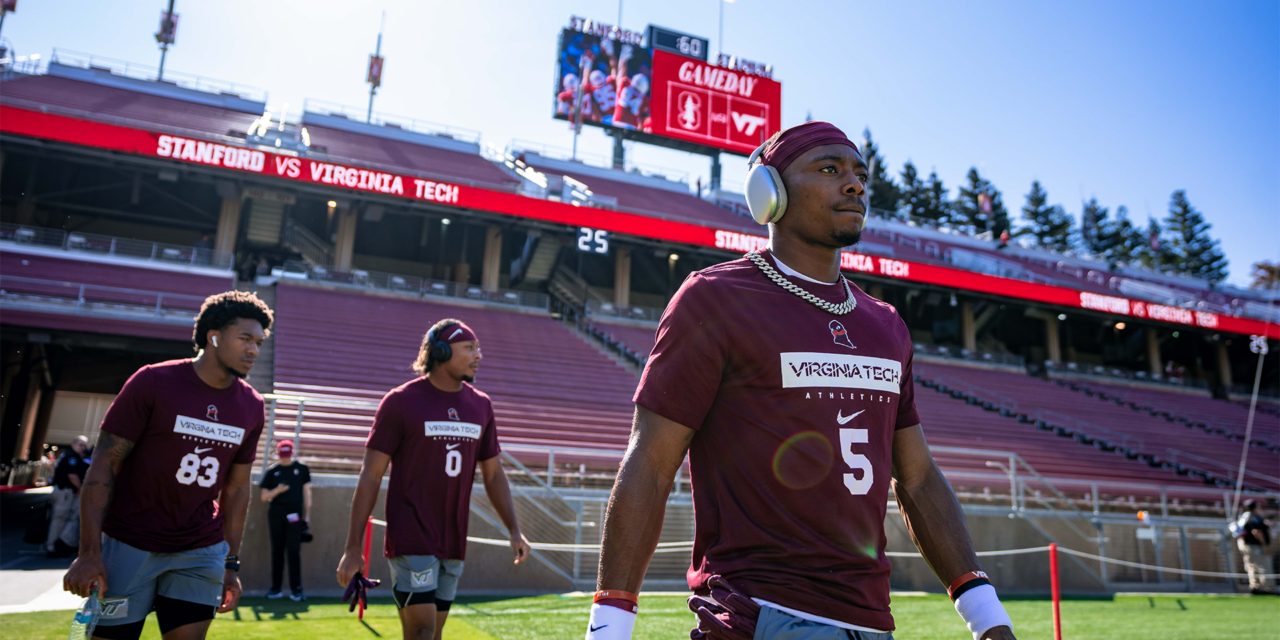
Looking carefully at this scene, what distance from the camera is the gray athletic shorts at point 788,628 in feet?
4.75

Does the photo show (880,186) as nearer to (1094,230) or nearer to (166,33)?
(1094,230)

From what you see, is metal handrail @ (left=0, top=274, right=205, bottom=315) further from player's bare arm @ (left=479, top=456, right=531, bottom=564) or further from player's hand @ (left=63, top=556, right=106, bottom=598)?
player's hand @ (left=63, top=556, right=106, bottom=598)

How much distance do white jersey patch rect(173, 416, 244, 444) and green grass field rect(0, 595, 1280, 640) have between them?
3015 mm

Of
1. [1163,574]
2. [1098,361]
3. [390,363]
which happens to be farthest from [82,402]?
[1098,361]

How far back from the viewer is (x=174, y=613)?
3.23 meters

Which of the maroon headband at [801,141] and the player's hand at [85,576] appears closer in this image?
the maroon headband at [801,141]

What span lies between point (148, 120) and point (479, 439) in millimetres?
24231

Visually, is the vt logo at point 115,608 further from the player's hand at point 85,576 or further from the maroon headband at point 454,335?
the maroon headband at point 454,335

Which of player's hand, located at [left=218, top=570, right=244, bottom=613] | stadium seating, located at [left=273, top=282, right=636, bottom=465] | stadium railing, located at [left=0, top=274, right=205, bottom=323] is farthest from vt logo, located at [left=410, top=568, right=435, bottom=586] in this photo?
stadium railing, located at [left=0, top=274, right=205, bottom=323]

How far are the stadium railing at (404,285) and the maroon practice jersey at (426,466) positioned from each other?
57.9 ft

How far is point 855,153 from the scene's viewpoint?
74.6 inches

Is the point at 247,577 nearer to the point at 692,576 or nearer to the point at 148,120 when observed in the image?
the point at 692,576

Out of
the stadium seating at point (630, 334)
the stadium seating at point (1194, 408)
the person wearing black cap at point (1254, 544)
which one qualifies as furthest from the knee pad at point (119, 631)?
the stadium seating at point (1194, 408)

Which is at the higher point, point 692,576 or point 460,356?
point 460,356
